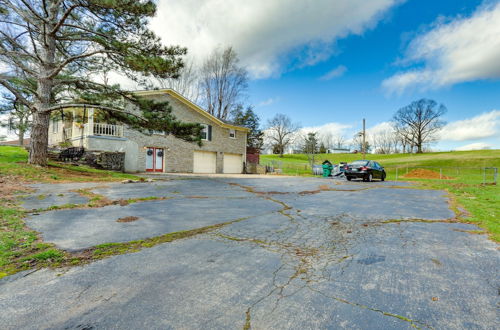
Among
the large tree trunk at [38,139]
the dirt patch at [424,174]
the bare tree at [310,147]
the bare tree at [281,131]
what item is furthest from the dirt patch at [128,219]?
the bare tree at [281,131]

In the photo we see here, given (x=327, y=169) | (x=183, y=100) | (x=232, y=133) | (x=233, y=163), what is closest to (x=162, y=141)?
(x=183, y=100)

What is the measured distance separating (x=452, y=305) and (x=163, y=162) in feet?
65.3

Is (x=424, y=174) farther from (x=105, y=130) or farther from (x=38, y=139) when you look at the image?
(x=38, y=139)

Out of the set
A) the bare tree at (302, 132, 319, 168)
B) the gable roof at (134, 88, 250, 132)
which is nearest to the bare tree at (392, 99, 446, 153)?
the bare tree at (302, 132, 319, 168)

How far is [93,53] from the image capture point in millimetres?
9906

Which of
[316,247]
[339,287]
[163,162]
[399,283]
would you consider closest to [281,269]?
[339,287]

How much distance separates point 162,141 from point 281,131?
43.0m

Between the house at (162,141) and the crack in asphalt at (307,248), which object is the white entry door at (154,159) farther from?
the crack in asphalt at (307,248)

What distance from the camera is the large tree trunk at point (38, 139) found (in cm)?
1085

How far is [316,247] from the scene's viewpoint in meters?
3.04

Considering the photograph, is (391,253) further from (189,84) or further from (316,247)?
(189,84)

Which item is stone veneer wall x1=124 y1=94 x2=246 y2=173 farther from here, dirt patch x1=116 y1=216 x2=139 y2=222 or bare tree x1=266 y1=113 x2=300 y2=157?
bare tree x1=266 y1=113 x2=300 y2=157

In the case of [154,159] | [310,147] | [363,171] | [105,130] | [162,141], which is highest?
[310,147]

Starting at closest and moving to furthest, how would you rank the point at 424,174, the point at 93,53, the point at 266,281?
1. the point at 266,281
2. the point at 93,53
3. the point at 424,174
